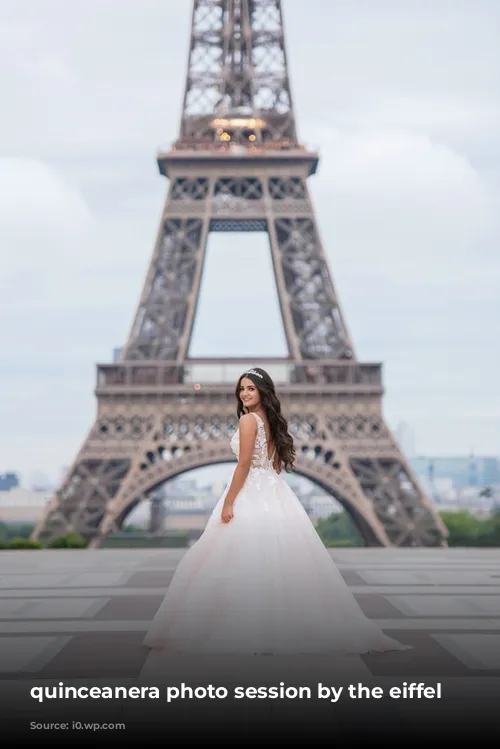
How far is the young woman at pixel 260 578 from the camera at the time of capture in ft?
24.8

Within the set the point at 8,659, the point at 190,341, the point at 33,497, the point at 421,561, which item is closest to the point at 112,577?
the point at 421,561

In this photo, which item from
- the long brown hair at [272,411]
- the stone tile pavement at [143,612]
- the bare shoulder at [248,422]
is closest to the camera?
the stone tile pavement at [143,612]

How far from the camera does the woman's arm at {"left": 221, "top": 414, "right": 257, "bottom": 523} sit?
8078 mm

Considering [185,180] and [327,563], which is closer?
[327,563]

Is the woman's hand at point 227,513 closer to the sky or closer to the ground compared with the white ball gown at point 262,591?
closer to the sky

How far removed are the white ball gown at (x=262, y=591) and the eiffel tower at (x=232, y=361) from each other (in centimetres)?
2676

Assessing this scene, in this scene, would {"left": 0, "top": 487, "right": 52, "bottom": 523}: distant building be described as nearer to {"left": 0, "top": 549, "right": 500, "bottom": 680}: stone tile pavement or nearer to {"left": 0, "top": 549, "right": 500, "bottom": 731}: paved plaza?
{"left": 0, "top": 549, "right": 500, "bottom": 680}: stone tile pavement

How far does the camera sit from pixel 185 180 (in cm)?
4091

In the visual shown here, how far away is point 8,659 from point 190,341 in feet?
104

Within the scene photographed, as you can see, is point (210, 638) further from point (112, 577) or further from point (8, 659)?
point (112, 577)

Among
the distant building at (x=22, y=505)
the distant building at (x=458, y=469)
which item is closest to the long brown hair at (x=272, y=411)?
the distant building at (x=22, y=505)

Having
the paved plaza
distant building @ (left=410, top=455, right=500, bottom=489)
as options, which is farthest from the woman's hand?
distant building @ (left=410, top=455, right=500, bottom=489)

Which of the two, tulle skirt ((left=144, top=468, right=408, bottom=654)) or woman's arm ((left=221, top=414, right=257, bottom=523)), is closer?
tulle skirt ((left=144, top=468, right=408, bottom=654))

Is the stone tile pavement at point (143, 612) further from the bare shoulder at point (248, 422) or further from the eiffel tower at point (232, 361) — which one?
the eiffel tower at point (232, 361)
